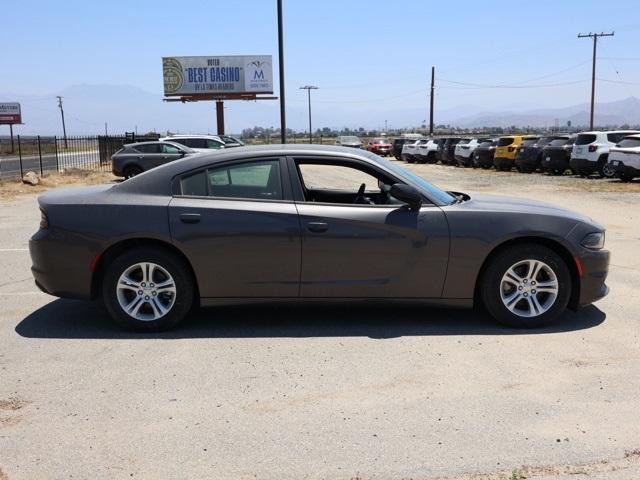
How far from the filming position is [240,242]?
5055 mm

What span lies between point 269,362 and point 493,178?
21906 millimetres

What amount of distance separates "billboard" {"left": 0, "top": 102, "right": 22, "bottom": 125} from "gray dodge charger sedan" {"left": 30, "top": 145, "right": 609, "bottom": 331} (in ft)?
247

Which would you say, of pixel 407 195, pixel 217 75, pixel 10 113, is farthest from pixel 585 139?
pixel 10 113

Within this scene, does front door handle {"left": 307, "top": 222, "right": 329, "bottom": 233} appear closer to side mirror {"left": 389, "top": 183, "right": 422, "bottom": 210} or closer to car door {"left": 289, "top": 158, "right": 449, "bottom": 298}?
car door {"left": 289, "top": 158, "right": 449, "bottom": 298}

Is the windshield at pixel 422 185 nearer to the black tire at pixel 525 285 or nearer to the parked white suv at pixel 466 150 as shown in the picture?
the black tire at pixel 525 285

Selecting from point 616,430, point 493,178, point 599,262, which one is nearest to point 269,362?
point 616,430

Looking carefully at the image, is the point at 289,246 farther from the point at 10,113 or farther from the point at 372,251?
the point at 10,113

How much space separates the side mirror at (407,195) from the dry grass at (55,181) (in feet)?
51.6

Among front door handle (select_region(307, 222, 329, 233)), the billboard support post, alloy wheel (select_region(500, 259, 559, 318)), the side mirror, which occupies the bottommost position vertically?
alloy wheel (select_region(500, 259, 559, 318))

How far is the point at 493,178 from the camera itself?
983 inches

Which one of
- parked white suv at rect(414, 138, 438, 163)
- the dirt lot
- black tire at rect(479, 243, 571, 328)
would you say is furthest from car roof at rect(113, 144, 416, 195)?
parked white suv at rect(414, 138, 438, 163)

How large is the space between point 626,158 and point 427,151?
21.0 m

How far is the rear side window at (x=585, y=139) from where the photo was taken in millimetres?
23109

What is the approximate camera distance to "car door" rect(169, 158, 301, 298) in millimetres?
5047
